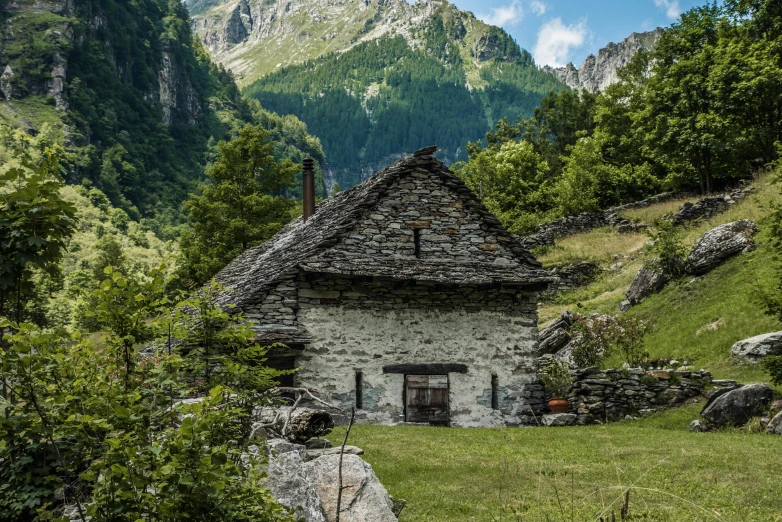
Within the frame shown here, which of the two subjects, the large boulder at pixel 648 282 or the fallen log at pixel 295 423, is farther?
the large boulder at pixel 648 282

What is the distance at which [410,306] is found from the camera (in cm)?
Answer: 1515

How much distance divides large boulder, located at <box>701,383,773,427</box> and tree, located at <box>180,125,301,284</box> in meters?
22.3

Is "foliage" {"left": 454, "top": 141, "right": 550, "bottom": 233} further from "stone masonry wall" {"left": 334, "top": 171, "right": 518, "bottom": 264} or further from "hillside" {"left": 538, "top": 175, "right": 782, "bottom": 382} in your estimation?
"stone masonry wall" {"left": 334, "top": 171, "right": 518, "bottom": 264}

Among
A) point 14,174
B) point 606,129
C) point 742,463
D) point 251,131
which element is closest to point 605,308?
point 742,463

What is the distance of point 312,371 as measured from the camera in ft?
47.5

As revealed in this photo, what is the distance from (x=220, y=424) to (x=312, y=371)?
33.6 ft

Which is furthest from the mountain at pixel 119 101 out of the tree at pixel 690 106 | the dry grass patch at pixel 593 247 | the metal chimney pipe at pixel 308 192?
the metal chimney pipe at pixel 308 192

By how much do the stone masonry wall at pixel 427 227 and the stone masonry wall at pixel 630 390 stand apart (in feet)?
10.9

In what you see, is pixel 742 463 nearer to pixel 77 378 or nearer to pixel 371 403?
pixel 371 403

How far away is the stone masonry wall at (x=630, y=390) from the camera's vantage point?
1539cm

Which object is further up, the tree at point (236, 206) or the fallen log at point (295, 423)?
the tree at point (236, 206)

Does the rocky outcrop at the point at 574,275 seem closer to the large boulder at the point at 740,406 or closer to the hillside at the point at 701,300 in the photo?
the hillside at the point at 701,300

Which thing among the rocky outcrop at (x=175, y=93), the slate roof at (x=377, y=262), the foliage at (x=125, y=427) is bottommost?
the foliage at (x=125, y=427)

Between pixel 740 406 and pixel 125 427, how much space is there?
40.7 ft
